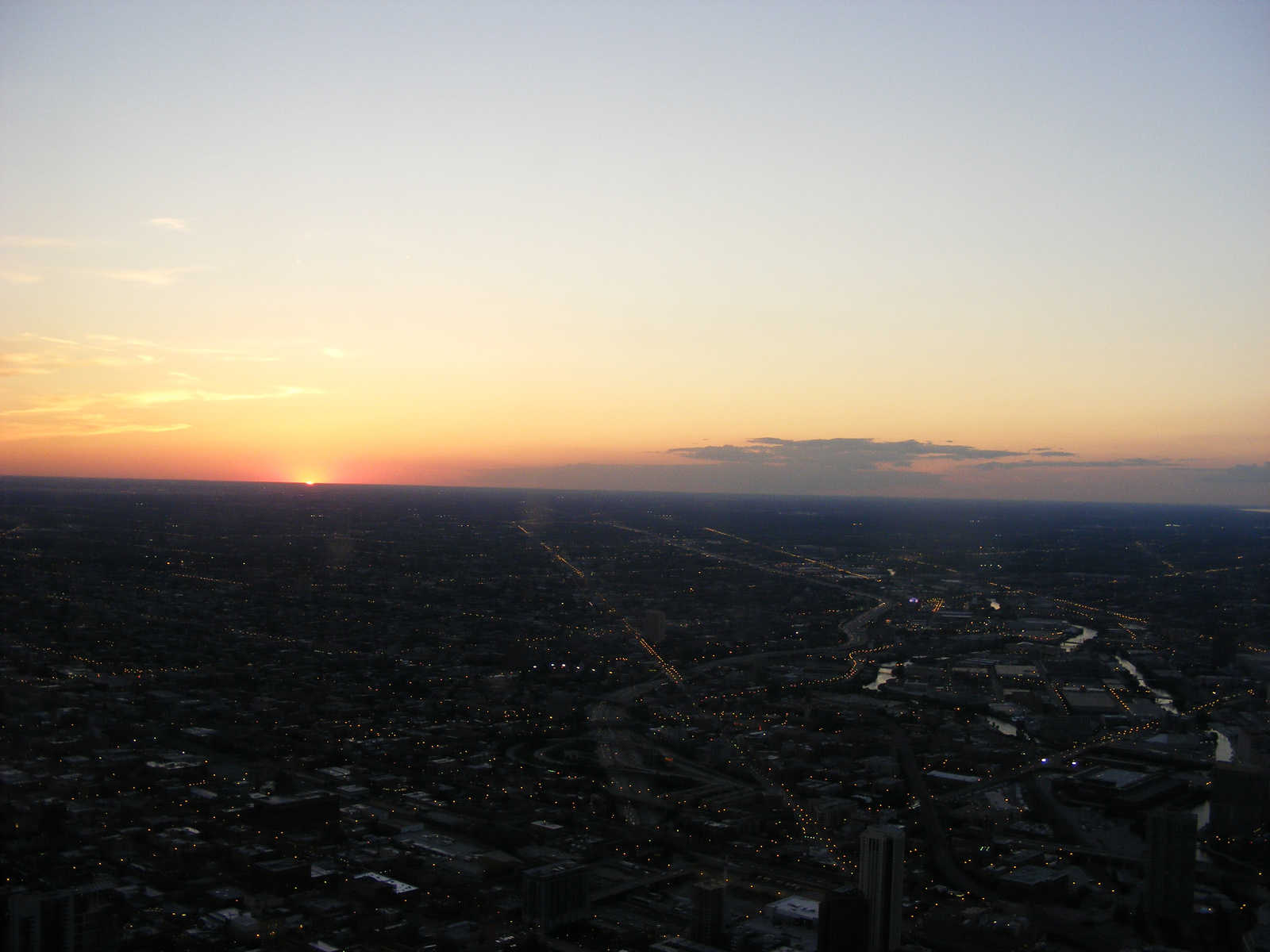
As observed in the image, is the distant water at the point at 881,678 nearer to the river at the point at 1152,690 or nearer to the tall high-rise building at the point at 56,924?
the river at the point at 1152,690

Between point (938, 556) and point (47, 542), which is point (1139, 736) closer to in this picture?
point (938, 556)

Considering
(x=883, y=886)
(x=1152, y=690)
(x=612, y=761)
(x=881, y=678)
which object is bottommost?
(x=1152, y=690)

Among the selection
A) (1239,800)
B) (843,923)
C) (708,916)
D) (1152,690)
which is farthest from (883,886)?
(1152,690)

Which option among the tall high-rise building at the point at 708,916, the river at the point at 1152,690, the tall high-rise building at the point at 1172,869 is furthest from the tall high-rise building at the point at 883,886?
the river at the point at 1152,690

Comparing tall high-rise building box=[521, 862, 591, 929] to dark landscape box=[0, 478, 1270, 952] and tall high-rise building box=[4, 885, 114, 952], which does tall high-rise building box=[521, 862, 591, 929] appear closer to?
dark landscape box=[0, 478, 1270, 952]

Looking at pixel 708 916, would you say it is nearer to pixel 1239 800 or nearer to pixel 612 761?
pixel 612 761

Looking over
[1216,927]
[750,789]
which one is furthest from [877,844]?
[750,789]

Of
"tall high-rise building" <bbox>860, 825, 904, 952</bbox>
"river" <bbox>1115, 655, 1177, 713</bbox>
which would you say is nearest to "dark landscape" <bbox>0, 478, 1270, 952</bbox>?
"tall high-rise building" <bbox>860, 825, 904, 952</bbox>
